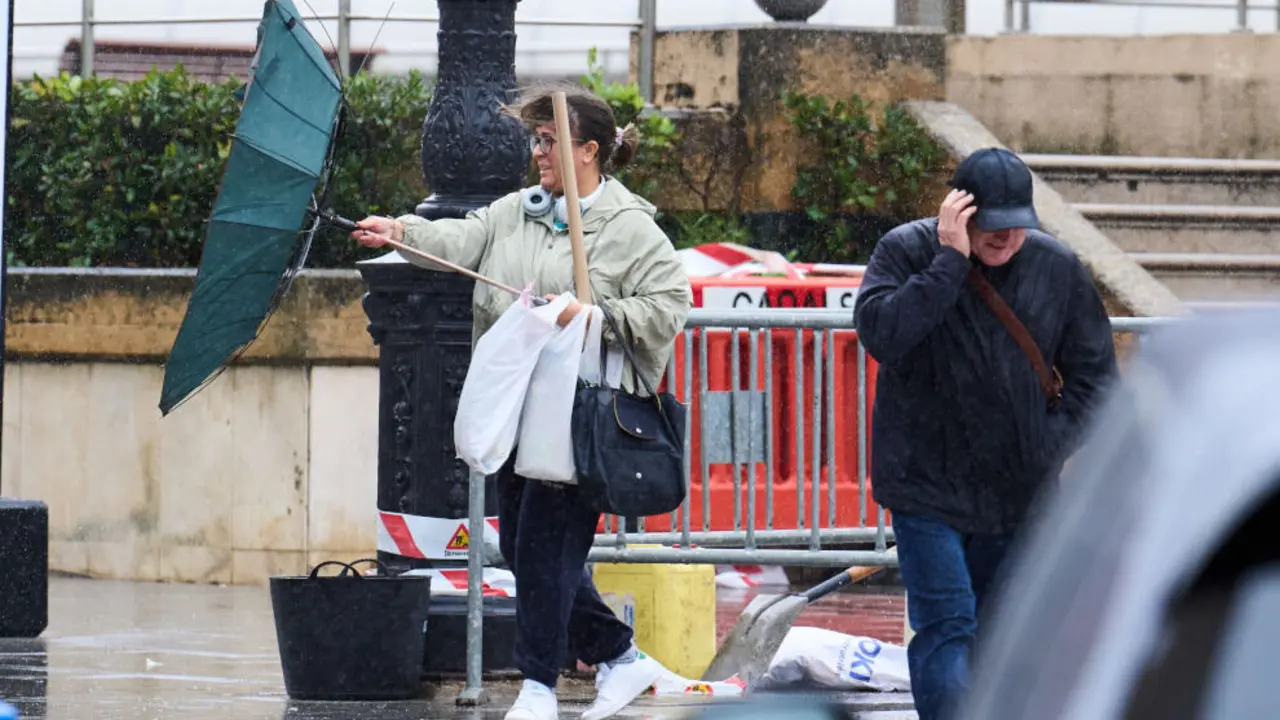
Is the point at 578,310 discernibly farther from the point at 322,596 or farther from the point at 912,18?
the point at 912,18

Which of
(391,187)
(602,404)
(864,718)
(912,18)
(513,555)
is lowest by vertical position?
(864,718)

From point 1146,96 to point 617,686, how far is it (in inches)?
351

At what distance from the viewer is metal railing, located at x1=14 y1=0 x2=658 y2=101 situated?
13.8 meters

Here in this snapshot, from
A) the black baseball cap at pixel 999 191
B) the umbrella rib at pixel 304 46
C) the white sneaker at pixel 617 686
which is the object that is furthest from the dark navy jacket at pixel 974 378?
the umbrella rib at pixel 304 46

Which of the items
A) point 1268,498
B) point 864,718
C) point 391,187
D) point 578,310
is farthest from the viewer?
point 391,187

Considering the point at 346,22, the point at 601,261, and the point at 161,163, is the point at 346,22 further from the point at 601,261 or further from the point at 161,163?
the point at 601,261

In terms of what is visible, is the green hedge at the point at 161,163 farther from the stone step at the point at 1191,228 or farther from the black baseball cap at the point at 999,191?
the black baseball cap at the point at 999,191

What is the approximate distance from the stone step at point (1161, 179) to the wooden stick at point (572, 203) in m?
8.27

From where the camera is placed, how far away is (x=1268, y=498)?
1613 mm

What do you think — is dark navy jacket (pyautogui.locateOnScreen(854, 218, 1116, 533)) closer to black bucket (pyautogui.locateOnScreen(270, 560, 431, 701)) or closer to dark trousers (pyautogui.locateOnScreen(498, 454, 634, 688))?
dark trousers (pyautogui.locateOnScreen(498, 454, 634, 688))

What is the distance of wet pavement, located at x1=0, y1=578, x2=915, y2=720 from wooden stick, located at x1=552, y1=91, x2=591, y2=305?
1463 mm

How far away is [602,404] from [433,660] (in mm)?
1726

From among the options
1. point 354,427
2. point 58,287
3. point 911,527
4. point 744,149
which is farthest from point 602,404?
point 744,149

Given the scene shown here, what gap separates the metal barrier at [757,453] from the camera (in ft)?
27.9
